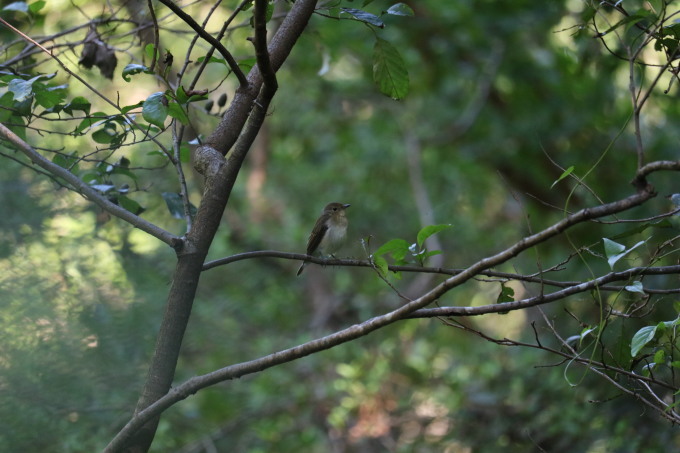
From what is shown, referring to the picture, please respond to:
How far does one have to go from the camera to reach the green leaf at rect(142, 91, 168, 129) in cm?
192

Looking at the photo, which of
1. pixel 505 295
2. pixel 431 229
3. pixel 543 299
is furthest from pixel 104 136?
pixel 543 299

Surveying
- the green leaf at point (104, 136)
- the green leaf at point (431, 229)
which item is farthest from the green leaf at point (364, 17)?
the green leaf at point (104, 136)

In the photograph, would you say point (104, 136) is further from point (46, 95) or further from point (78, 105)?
point (46, 95)

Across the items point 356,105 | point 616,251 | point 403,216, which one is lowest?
point 616,251

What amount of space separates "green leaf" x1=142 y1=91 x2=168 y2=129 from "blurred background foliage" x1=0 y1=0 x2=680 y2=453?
2.51 ft

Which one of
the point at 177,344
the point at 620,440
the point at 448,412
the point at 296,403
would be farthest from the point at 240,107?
the point at 296,403

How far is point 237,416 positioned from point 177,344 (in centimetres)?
542

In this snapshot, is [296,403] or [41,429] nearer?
[41,429]

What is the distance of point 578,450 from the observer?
4.78 metres

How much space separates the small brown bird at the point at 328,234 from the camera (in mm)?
4844

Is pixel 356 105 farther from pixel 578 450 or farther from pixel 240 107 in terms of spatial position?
pixel 240 107

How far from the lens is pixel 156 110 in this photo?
6.39 feet

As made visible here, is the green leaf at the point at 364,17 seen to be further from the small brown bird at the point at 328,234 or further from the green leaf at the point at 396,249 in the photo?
the small brown bird at the point at 328,234

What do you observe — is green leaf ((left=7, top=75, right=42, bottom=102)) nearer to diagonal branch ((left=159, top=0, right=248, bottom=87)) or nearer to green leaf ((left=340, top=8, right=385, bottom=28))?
diagonal branch ((left=159, top=0, right=248, bottom=87))
